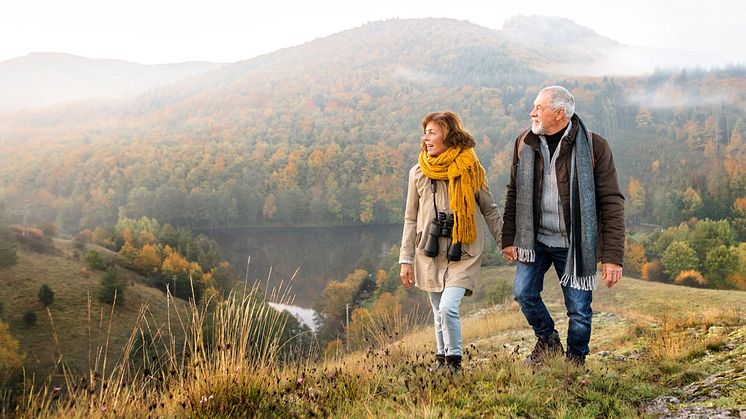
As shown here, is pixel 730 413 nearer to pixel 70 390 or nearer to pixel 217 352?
pixel 217 352

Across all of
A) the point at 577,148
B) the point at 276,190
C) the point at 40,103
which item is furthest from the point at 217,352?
the point at 40,103

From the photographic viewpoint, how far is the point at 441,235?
350cm

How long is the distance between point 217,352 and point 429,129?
1.97 m

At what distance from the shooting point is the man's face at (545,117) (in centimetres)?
322

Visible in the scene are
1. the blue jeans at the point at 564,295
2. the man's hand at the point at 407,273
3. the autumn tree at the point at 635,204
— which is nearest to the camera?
the blue jeans at the point at 564,295

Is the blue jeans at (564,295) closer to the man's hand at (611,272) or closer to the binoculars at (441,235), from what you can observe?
the man's hand at (611,272)

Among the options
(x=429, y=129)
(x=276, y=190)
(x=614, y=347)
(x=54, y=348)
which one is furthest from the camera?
(x=276, y=190)

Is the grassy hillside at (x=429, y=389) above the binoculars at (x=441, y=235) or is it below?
below

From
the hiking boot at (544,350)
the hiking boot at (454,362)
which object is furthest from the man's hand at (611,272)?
the hiking boot at (454,362)

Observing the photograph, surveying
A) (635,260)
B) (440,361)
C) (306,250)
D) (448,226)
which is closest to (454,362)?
(440,361)

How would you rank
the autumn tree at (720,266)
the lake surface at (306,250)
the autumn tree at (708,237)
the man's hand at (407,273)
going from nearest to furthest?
1. the man's hand at (407,273)
2. the autumn tree at (720,266)
3. the autumn tree at (708,237)
4. the lake surface at (306,250)

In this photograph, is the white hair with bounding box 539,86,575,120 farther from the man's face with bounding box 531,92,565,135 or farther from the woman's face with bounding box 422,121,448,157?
the woman's face with bounding box 422,121,448,157

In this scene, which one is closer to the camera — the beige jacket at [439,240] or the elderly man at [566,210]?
the elderly man at [566,210]

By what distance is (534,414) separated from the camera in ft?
8.54
